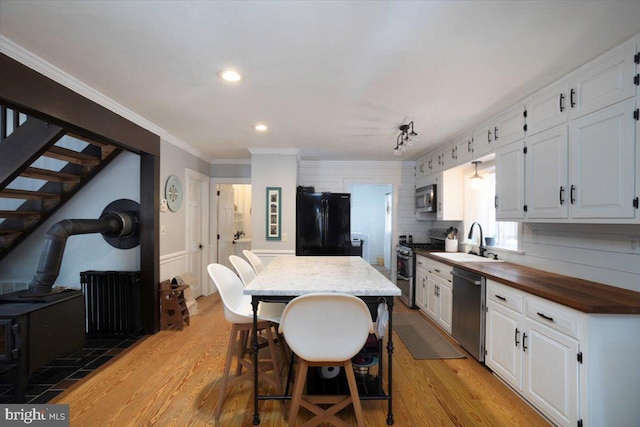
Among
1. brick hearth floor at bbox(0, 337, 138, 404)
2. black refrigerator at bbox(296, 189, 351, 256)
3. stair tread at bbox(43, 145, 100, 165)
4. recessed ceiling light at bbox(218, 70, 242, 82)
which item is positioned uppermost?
recessed ceiling light at bbox(218, 70, 242, 82)

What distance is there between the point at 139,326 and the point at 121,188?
65.5 inches

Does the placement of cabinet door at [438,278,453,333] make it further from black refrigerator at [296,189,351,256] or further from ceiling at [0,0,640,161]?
ceiling at [0,0,640,161]

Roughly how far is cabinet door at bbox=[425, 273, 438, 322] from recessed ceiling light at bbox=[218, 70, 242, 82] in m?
3.14

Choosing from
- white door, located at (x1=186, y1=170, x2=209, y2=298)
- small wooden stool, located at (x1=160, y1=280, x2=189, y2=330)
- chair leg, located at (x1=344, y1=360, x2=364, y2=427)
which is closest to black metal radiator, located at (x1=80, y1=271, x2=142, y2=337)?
small wooden stool, located at (x1=160, y1=280, x2=189, y2=330)

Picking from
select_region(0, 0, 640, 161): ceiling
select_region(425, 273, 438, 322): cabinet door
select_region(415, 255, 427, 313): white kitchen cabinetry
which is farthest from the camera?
select_region(415, 255, 427, 313): white kitchen cabinetry

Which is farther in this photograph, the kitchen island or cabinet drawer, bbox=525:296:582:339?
the kitchen island

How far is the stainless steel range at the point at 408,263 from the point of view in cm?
427

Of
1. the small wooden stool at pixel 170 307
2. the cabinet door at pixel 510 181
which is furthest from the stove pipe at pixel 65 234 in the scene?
the cabinet door at pixel 510 181

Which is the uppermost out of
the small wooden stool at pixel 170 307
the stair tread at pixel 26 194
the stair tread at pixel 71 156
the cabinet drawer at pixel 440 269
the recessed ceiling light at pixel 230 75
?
the recessed ceiling light at pixel 230 75

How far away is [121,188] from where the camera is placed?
3.42 meters

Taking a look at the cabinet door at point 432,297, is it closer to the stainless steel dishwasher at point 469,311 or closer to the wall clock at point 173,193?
the stainless steel dishwasher at point 469,311

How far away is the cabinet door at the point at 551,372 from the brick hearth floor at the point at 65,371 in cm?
352

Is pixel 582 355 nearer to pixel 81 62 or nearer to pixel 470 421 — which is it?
pixel 470 421

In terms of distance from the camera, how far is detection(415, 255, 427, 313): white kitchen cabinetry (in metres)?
3.91
